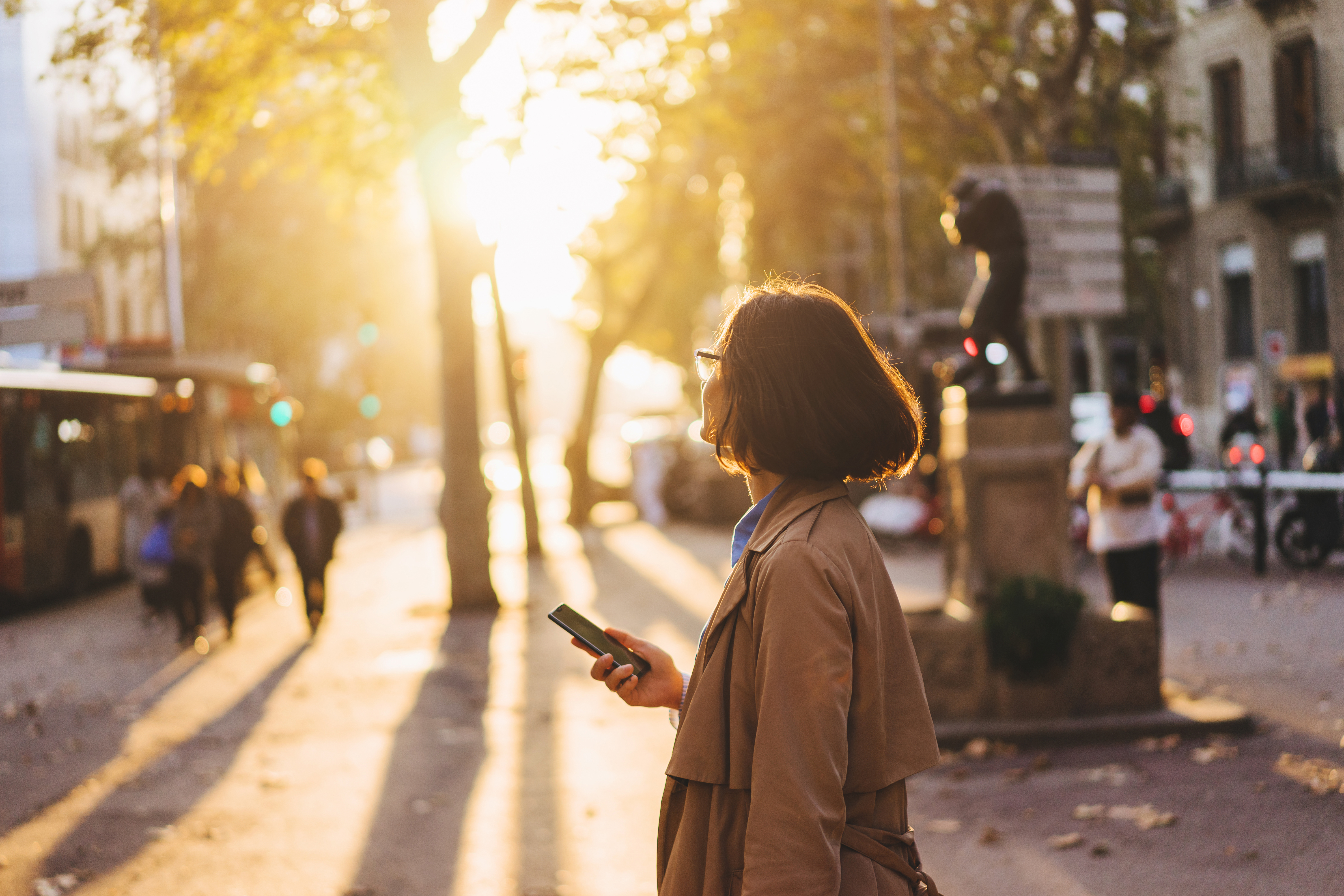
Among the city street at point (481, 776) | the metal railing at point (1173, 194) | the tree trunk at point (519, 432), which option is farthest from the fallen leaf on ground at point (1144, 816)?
the metal railing at point (1173, 194)

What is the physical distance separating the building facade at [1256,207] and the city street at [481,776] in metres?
3.84

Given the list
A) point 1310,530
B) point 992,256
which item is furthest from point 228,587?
point 1310,530

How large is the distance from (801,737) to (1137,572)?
309 inches

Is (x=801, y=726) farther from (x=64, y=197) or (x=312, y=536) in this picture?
(x=64, y=197)

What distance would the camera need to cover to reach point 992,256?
891 centimetres

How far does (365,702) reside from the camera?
1070 cm

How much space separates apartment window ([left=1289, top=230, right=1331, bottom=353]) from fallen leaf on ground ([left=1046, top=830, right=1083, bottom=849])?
10398 millimetres

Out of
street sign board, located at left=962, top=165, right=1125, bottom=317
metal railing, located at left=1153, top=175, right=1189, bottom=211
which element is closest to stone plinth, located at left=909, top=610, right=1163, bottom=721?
street sign board, located at left=962, top=165, right=1125, bottom=317

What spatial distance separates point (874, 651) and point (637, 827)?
4744 millimetres

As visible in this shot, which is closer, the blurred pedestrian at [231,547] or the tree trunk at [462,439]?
the blurred pedestrian at [231,547]

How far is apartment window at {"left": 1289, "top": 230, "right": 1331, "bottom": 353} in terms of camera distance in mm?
15789

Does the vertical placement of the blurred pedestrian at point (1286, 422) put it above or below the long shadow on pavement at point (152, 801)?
above

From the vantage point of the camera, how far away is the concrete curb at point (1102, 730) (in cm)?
797

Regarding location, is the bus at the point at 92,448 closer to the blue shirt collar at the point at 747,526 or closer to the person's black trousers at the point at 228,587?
the person's black trousers at the point at 228,587
